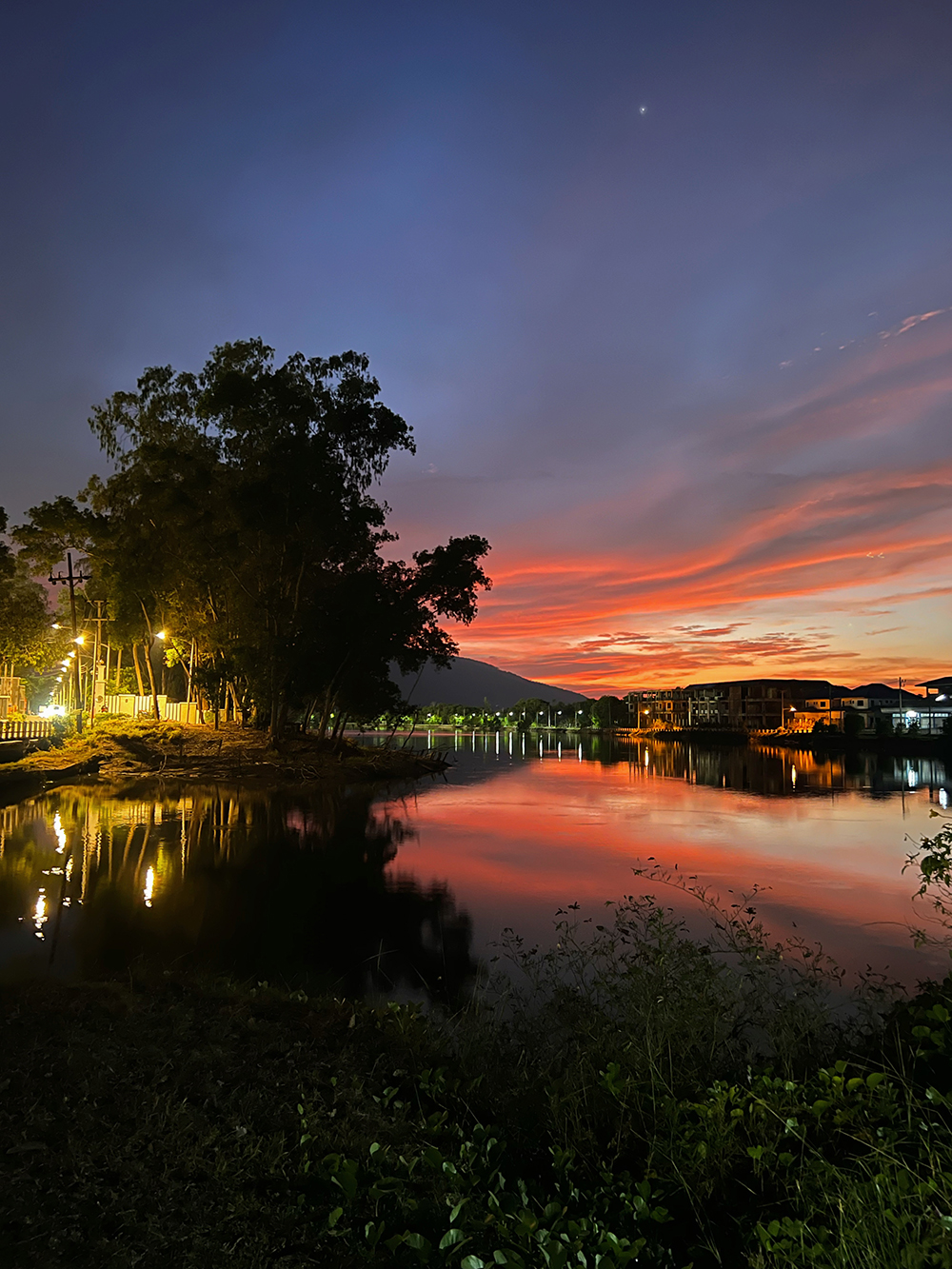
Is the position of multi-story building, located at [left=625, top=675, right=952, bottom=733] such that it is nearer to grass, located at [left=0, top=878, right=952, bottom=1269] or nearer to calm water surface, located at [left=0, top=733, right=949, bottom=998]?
calm water surface, located at [left=0, top=733, right=949, bottom=998]

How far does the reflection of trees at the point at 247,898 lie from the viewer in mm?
10664

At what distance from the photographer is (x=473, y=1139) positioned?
4941 millimetres

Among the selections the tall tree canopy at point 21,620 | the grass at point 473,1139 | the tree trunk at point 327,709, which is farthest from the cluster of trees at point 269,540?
the grass at point 473,1139

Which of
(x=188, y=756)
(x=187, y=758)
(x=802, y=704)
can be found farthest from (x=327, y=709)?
(x=802, y=704)

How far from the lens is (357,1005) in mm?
8180

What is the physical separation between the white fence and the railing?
7.32 metres

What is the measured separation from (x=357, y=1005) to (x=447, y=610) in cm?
3551

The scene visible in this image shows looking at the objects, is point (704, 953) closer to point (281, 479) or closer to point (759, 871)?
point (759, 871)

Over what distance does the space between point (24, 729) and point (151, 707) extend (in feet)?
40.9

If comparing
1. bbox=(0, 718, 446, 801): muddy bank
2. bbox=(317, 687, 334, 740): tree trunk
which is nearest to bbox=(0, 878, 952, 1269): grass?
bbox=(0, 718, 446, 801): muddy bank

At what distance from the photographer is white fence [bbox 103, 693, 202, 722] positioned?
4441 cm

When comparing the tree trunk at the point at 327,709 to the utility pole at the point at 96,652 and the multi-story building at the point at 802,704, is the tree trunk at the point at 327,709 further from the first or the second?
the multi-story building at the point at 802,704

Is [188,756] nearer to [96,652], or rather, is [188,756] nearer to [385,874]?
[96,652]

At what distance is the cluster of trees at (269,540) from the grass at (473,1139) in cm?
3024
